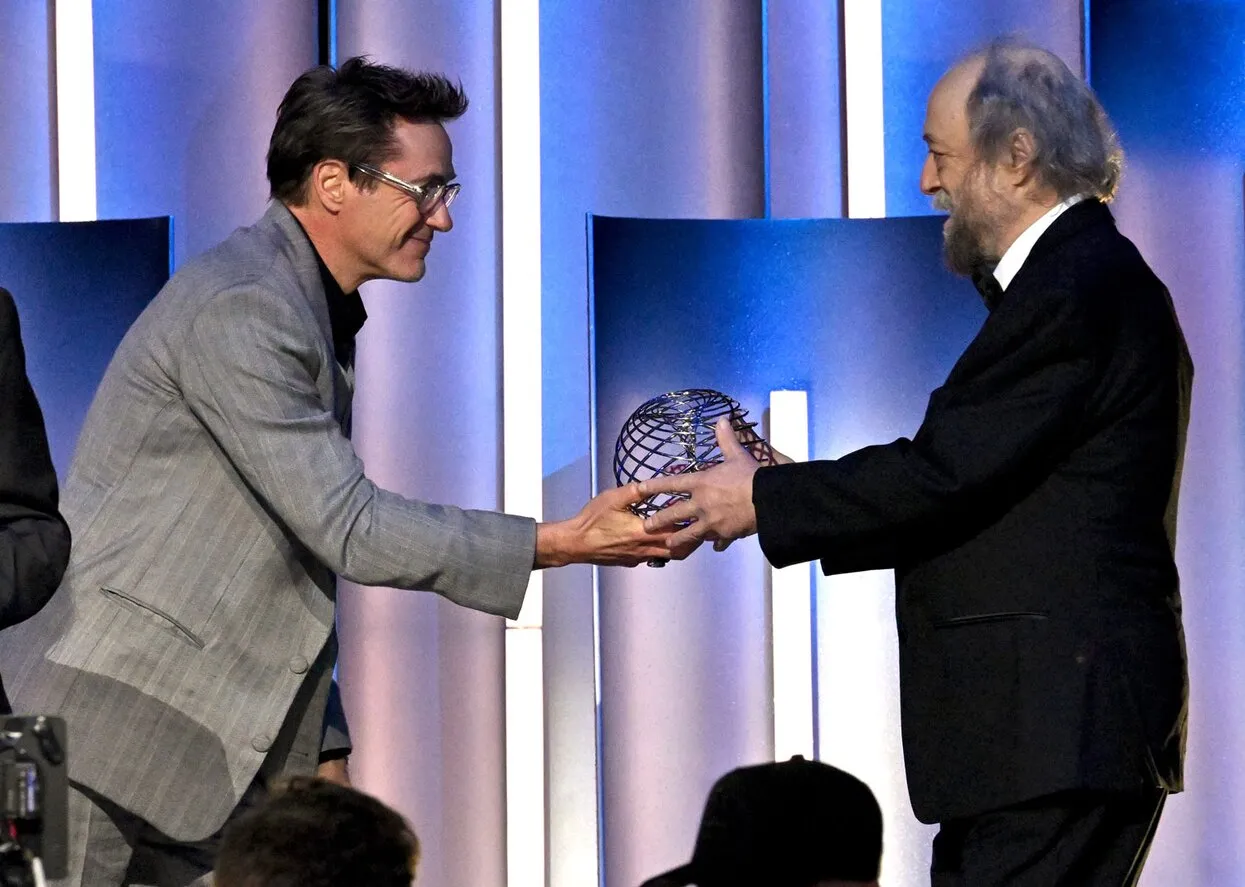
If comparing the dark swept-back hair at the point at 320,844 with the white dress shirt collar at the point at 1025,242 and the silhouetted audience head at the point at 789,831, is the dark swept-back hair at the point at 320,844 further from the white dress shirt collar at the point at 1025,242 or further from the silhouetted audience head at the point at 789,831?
the white dress shirt collar at the point at 1025,242

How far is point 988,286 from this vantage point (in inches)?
106

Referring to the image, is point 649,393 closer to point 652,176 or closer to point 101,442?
point 652,176

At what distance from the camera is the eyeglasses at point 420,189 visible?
116 inches

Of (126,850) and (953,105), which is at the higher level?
(953,105)

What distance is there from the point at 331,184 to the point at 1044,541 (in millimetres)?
1281

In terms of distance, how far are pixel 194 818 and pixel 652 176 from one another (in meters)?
2.07

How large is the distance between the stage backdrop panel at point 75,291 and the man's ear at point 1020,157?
6.31 ft

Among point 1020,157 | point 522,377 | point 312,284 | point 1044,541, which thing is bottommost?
point 1044,541

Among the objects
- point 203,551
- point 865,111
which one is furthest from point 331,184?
point 865,111

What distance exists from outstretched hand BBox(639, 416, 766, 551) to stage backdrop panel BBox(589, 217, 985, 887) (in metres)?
0.99

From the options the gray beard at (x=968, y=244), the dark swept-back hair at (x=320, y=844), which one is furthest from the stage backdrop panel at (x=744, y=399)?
the dark swept-back hair at (x=320, y=844)

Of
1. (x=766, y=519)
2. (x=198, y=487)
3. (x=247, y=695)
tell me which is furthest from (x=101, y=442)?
(x=766, y=519)

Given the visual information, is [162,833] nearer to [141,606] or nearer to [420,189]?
[141,606]

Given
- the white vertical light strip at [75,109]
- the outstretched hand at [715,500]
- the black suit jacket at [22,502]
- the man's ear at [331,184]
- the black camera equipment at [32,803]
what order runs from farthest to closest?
the white vertical light strip at [75,109]
the man's ear at [331,184]
the outstretched hand at [715,500]
the black suit jacket at [22,502]
the black camera equipment at [32,803]
